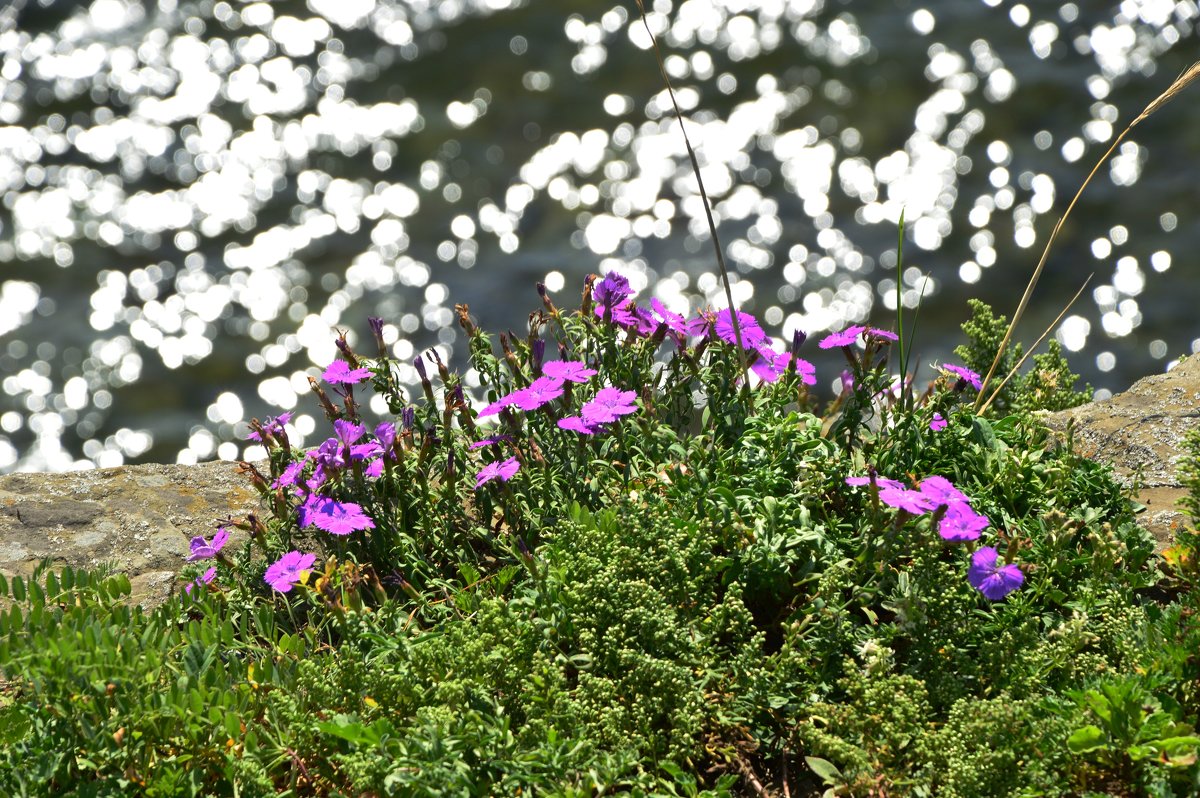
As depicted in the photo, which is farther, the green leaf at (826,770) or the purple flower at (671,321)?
the purple flower at (671,321)

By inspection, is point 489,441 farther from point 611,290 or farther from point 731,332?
point 731,332

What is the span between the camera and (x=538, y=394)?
9.10 ft

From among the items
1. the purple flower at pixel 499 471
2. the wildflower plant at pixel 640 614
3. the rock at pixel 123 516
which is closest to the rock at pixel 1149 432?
the wildflower plant at pixel 640 614

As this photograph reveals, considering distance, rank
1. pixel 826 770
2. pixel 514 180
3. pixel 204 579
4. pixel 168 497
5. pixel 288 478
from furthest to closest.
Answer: pixel 514 180, pixel 168 497, pixel 288 478, pixel 204 579, pixel 826 770

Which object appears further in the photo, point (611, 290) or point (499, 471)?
point (611, 290)

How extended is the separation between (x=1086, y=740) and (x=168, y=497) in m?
2.49

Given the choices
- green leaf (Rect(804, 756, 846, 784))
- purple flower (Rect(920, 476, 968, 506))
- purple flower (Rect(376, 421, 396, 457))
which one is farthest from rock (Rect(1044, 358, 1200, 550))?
purple flower (Rect(376, 421, 396, 457))

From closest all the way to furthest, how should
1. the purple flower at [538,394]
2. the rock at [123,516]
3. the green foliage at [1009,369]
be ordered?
the purple flower at [538,394] → the rock at [123,516] → the green foliage at [1009,369]

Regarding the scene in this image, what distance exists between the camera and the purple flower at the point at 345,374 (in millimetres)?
2906

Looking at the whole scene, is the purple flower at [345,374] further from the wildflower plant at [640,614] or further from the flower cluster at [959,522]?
the flower cluster at [959,522]

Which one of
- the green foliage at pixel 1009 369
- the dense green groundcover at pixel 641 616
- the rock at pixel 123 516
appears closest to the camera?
the dense green groundcover at pixel 641 616

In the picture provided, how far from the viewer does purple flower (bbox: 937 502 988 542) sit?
237 cm

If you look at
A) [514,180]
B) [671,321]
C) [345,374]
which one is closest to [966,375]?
[671,321]

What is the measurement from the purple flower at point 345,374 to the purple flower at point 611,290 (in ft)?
2.00
